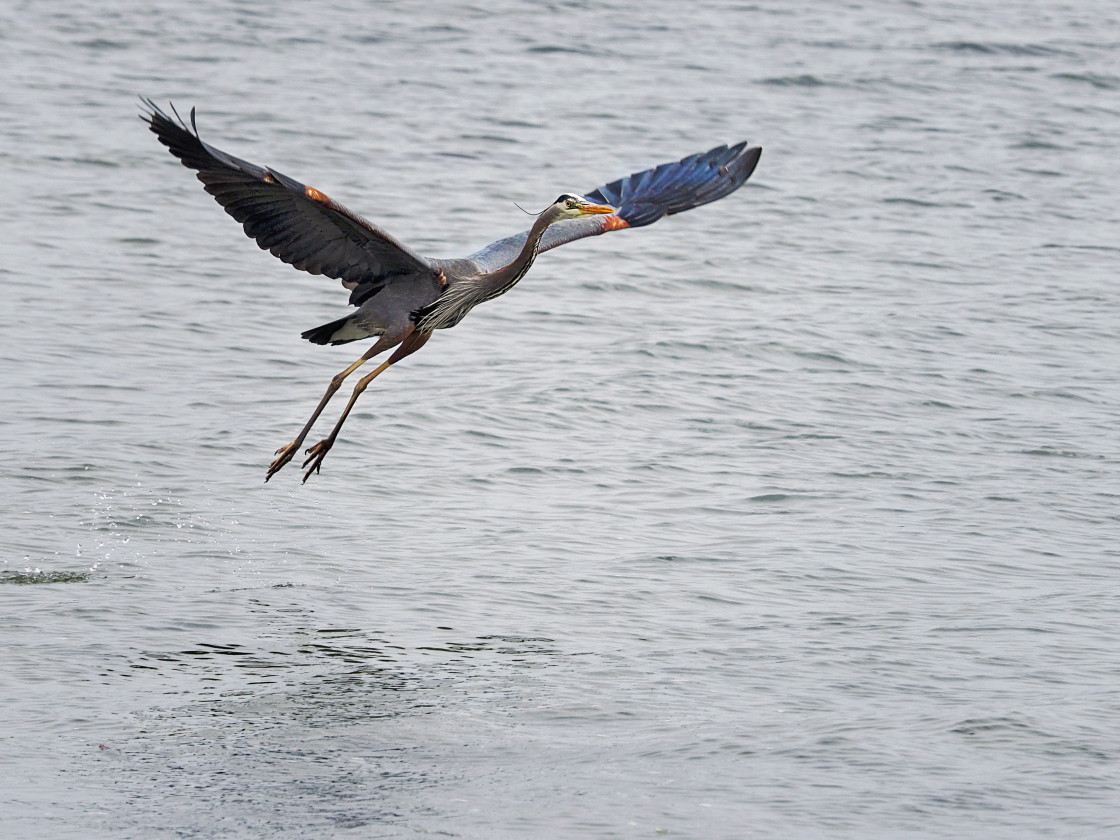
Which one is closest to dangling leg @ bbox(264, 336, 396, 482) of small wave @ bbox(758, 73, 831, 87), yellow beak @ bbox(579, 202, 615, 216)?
yellow beak @ bbox(579, 202, 615, 216)

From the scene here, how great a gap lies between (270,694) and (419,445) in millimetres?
4955

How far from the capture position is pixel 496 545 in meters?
11.9

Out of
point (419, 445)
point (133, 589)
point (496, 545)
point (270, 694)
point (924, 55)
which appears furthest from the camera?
point (924, 55)

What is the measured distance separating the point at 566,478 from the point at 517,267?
128 inches

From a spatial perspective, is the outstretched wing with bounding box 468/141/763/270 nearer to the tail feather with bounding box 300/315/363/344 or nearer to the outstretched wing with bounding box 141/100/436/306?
the outstretched wing with bounding box 141/100/436/306

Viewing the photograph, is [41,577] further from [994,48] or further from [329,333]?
[994,48]

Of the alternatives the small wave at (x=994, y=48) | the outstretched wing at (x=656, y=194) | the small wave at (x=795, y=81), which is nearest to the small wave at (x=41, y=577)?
the outstretched wing at (x=656, y=194)

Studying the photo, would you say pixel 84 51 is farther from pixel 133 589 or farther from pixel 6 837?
pixel 6 837

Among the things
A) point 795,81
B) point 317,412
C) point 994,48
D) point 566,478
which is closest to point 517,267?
point 317,412

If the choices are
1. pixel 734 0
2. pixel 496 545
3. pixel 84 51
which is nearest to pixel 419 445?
pixel 496 545

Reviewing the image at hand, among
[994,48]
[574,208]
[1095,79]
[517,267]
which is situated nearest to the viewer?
[574,208]

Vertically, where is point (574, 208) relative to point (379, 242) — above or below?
above

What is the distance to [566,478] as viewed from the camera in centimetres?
1345

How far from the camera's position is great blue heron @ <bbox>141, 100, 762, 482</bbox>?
9.48 meters
